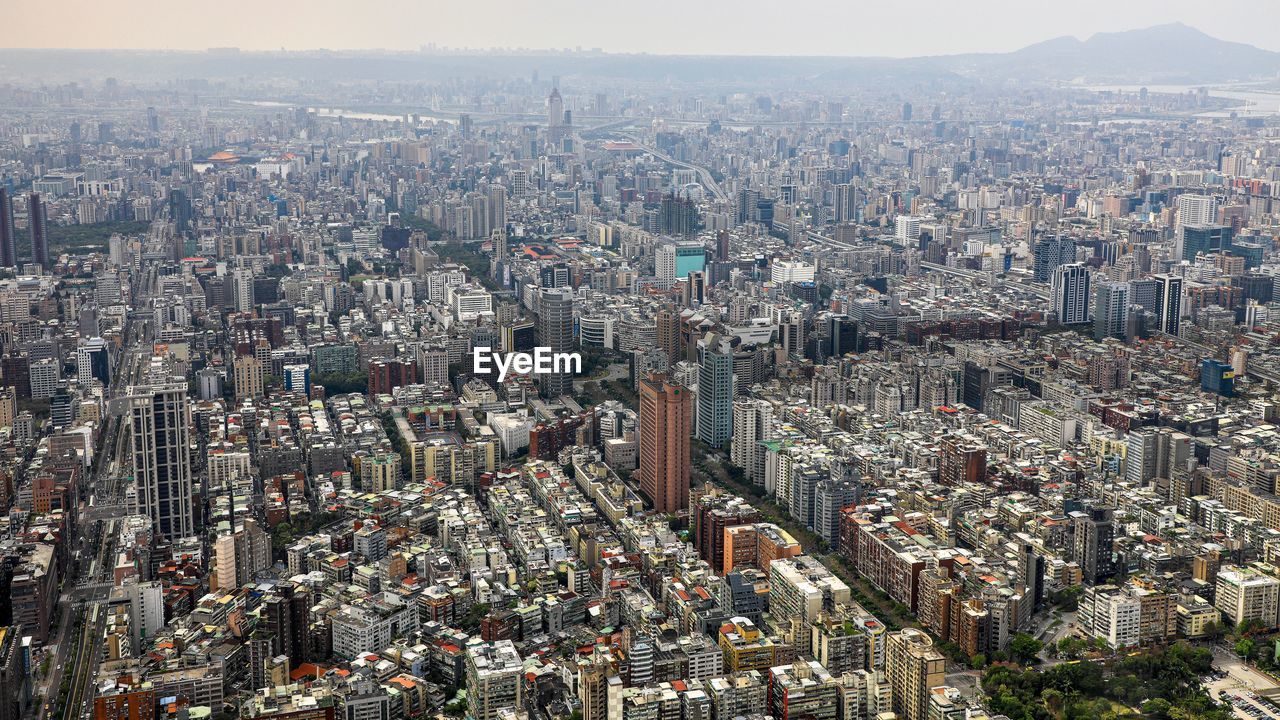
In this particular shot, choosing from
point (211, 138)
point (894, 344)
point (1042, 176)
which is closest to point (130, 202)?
point (211, 138)

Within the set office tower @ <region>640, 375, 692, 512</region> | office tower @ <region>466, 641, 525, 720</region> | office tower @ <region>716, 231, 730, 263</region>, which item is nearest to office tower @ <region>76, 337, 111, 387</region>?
office tower @ <region>640, 375, 692, 512</region>

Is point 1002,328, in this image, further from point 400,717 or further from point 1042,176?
point 1042,176

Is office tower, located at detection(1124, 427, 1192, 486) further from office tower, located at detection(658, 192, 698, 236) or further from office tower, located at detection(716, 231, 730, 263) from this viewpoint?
office tower, located at detection(658, 192, 698, 236)

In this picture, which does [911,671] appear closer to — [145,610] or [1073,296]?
[145,610]

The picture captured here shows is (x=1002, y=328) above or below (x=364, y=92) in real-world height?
below

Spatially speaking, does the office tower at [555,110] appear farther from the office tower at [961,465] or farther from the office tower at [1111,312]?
the office tower at [961,465]

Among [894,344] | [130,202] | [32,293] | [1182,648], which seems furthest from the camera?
[130,202]

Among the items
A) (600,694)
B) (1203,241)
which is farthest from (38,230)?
(1203,241)
